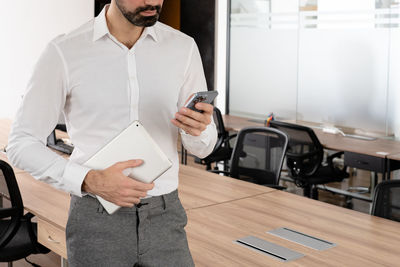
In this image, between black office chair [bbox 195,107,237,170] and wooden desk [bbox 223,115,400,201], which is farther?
black office chair [bbox 195,107,237,170]

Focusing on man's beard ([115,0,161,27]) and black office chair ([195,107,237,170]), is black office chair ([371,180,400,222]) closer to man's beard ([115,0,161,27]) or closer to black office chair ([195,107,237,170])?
man's beard ([115,0,161,27])

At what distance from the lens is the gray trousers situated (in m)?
1.58

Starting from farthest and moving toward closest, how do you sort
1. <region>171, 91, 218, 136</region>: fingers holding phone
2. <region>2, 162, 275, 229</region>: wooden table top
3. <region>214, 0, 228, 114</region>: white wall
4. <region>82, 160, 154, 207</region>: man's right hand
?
<region>214, 0, 228, 114</region>: white wall < <region>2, 162, 275, 229</region>: wooden table top < <region>171, 91, 218, 136</region>: fingers holding phone < <region>82, 160, 154, 207</region>: man's right hand

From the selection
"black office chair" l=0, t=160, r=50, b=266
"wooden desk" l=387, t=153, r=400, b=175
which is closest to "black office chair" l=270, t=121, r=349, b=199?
"wooden desk" l=387, t=153, r=400, b=175

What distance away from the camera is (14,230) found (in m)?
3.12

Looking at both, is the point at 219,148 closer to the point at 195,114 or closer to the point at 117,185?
the point at 195,114

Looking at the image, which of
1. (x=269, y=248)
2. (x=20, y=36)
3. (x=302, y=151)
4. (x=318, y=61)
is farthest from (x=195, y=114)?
(x=20, y=36)

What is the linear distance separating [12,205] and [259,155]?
1.68 metres

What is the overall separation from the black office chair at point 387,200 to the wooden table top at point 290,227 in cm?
6

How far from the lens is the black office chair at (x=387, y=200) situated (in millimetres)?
2750

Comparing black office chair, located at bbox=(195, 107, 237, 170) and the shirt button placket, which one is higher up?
the shirt button placket

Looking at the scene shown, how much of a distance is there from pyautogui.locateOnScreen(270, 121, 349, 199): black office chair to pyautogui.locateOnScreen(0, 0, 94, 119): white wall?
4.24m

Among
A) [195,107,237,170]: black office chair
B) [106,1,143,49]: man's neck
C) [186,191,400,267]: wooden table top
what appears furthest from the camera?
[195,107,237,170]: black office chair

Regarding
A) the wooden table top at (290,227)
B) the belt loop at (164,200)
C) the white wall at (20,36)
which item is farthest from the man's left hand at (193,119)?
the white wall at (20,36)
